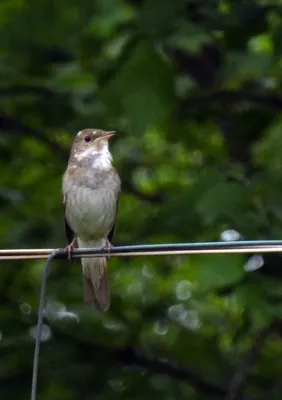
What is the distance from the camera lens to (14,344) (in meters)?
7.41

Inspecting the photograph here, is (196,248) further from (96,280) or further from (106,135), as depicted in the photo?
(106,135)

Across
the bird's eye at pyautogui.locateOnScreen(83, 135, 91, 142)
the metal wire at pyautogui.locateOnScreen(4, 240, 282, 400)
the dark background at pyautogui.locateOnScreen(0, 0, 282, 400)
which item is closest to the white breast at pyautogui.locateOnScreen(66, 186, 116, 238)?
the dark background at pyautogui.locateOnScreen(0, 0, 282, 400)

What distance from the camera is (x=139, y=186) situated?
8.91 m

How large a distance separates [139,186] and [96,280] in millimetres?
1659

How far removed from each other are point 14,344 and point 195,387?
124 centimetres

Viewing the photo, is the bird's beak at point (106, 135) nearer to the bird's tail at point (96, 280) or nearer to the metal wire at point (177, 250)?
the bird's tail at point (96, 280)

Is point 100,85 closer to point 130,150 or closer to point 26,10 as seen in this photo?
point 26,10

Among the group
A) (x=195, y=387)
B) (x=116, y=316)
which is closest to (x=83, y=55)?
(x=116, y=316)

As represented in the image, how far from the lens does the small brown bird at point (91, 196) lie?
7.48m

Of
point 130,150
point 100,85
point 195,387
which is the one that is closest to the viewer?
point 100,85

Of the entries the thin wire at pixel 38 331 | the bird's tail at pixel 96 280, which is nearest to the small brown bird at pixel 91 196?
the bird's tail at pixel 96 280

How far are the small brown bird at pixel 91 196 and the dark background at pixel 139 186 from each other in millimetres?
173

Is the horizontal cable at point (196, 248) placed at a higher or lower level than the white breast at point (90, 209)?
lower

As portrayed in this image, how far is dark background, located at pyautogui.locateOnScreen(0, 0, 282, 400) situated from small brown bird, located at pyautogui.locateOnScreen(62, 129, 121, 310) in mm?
173
